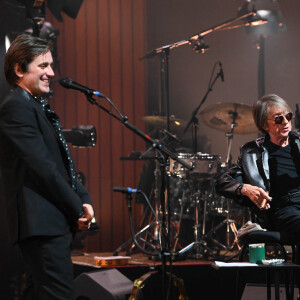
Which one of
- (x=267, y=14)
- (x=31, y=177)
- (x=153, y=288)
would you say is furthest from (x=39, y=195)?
(x=267, y=14)

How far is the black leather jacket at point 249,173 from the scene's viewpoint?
367cm

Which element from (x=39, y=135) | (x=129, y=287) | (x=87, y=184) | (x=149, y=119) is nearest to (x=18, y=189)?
(x=39, y=135)

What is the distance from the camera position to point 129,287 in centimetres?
408

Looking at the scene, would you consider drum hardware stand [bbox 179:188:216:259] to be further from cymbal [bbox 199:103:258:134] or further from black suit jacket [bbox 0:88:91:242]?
black suit jacket [bbox 0:88:91:242]

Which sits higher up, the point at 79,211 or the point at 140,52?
the point at 140,52

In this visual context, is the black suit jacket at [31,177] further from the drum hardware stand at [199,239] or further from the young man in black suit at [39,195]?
the drum hardware stand at [199,239]

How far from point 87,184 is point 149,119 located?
4.89 feet

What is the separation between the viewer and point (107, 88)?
22.4 ft

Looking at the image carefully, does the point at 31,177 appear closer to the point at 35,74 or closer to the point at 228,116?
the point at 35,74

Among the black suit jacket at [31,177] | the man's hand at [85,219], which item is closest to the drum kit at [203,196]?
the man's hand at [85,219]

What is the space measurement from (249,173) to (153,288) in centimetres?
132

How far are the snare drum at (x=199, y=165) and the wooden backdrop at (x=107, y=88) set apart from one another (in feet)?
4.80

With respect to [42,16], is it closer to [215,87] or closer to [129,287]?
[129,287]

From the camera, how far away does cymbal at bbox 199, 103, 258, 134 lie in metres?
5.57
